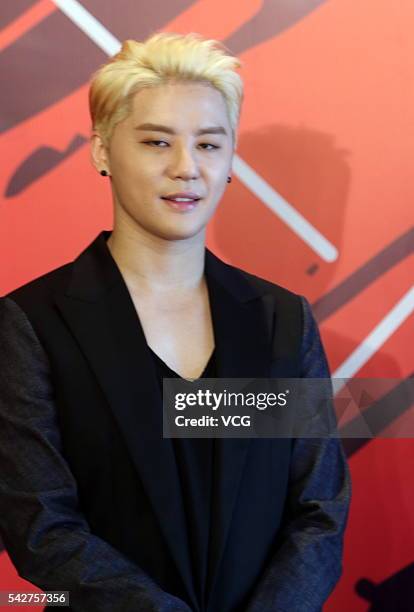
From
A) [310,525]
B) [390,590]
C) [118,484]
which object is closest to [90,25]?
[118,484]

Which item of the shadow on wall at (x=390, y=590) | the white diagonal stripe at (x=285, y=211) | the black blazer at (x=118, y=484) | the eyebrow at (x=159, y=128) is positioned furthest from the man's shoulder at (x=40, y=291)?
the shadow on wall at (x=390, y=590)

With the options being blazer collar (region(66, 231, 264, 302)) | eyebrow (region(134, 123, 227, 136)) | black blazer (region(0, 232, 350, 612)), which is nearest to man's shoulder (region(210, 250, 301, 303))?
blazer collar (region(66, 231, 264, 302))

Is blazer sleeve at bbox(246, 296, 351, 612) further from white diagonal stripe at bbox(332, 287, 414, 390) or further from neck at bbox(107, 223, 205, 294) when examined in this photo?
white diagonal stripe at bbox(332, 287, 414, 390)

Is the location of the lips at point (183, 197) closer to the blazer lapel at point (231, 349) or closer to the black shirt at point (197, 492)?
the blazer lapel at point (231, 349)

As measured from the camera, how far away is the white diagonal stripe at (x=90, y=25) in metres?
1.82

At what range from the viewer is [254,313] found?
1479mm

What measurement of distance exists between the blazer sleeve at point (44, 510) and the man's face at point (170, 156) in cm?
25

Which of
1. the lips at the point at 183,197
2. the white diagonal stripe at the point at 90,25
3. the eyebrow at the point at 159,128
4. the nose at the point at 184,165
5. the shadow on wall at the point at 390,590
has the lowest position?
the shadow on wall at the point at 390,590

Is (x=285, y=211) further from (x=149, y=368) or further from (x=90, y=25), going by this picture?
(x=149, y=368)

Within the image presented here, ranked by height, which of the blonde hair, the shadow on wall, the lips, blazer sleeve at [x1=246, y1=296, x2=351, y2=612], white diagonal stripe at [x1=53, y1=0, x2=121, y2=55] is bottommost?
the shadow on wall

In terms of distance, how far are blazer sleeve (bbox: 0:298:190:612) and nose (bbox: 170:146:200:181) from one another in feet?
1.02

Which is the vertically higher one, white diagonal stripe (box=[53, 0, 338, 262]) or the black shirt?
white diagonal stripe (box=[53, 0, 338, 262])

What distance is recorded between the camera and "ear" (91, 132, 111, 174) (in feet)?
4.71

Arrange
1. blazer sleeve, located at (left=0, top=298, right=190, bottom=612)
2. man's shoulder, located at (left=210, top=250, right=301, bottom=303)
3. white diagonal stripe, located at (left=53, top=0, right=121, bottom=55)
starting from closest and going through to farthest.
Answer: blazer sleeve, located at (left=0, top=298, right=190, bottom=612) < man's shoulder, located at (left=210, top=250, right=301, bottom=303) < white diagonal stripe, located at (left=53, top=0, right=121, bottom=55)
